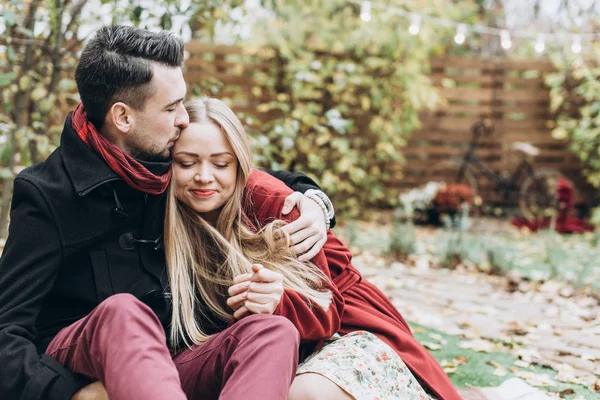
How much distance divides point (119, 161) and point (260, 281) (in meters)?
0.54

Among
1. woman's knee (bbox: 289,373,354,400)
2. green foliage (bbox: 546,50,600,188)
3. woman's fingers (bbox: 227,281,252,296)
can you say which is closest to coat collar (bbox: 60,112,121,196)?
woman's fingers (bbox: 227,281,252,296)

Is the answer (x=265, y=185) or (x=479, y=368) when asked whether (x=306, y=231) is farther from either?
(x=479, y=368)

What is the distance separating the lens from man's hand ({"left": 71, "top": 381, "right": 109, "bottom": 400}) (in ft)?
5.39

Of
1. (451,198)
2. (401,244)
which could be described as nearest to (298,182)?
(401,244)

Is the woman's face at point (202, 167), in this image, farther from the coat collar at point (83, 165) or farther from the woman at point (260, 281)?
the coat collar at point (83, 165)

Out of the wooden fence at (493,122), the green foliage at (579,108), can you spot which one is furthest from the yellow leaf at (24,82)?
the green foliage at (579,108)

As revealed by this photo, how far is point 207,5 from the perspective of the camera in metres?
3.62

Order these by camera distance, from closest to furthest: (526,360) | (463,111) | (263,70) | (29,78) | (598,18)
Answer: (526,360) → (29,78) → (263,70) → (463,111) → (598,18)

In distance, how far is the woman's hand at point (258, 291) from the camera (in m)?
1.80

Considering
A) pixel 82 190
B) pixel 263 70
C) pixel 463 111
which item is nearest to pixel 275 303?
pixel 82 190

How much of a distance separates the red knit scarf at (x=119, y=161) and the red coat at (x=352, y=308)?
1.37ft

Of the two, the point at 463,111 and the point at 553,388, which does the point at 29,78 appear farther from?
the point at 463,111

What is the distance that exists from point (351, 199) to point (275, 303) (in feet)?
18.5

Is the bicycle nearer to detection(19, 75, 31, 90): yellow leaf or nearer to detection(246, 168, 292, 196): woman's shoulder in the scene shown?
detection(19, 75, 31, 90): yellow leaf
